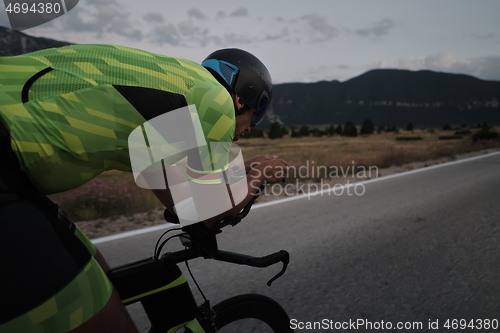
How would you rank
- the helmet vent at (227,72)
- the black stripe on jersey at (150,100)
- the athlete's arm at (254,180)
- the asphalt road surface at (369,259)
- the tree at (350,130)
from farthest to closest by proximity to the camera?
1. the tree at (350,130)
2. the asphalt road surface at (369,259)
3. the helmet vent at (227,72)
4. the athlete's arm at (254,180)
5. the black stripe on jersey at (150,100)

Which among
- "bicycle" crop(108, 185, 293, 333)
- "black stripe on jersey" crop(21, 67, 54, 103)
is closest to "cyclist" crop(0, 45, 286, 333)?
"black stripe on jersey" crop(21, 67, 54, 103)

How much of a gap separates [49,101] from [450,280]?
3.29 meters

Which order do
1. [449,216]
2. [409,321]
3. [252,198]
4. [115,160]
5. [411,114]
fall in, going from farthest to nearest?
[411,114] < [449,216] < [409,321] < [252,198] < [115,160]

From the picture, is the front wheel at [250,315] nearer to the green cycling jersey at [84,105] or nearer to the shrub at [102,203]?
the green cycling jersey at [84,105]

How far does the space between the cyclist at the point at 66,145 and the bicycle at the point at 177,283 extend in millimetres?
204

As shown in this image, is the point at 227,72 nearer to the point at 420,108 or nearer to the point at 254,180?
the point at 254,180

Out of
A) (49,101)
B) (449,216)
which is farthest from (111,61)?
(449,216)

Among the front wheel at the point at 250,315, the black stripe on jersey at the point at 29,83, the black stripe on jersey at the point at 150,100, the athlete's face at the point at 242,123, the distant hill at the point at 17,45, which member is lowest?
the front wheel at the point at 250,315

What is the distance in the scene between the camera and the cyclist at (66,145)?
0.98 meters

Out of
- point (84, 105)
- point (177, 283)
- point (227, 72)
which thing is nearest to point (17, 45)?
point (227, 72)

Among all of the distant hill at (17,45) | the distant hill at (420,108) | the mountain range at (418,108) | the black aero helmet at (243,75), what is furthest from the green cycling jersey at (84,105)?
the distant hill at (420,108)

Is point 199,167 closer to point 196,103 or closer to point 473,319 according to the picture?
point 196,103

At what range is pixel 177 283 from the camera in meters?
1.44

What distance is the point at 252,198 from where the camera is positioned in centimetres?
132
